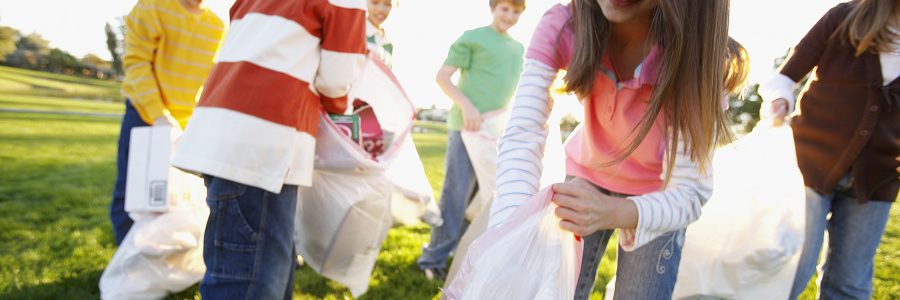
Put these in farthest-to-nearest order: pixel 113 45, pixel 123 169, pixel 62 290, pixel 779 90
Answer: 1. pixel 113 45
2. pixel 123 169
3. pixel 62 290
4. pixel 779 90

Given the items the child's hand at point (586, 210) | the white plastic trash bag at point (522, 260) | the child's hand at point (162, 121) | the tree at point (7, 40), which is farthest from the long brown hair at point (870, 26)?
the tree at point (7, 40)

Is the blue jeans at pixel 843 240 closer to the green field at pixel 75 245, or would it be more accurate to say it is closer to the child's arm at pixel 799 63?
the child's arm at pixel 799 63

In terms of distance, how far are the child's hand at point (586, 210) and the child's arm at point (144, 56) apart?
1.88 metres

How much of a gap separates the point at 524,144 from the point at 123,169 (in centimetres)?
218

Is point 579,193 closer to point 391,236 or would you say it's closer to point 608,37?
point 608,37

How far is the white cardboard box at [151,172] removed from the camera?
2.16 m

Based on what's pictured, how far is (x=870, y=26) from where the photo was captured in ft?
6.21

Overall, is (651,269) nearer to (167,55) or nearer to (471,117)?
(471,117)

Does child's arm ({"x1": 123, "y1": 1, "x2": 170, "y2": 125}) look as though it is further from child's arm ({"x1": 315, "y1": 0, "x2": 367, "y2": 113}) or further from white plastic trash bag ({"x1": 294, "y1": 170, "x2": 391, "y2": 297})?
child's arm ({"x1": 315, "y1": 0, "x2": 367, "y2": 113})

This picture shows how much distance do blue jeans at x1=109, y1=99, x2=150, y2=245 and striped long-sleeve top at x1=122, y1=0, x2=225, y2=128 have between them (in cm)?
9

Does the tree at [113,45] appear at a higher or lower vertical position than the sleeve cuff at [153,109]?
lower

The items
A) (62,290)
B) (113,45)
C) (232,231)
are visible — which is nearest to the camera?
(232,231)

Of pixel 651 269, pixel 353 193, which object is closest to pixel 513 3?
pixel 353 193

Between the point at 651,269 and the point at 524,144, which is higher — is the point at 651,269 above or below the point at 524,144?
below
